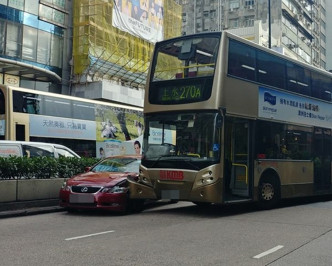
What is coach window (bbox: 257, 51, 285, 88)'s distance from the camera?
12.0 metres

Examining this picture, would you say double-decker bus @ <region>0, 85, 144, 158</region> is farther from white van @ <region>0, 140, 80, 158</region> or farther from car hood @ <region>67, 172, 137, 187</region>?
car hood @ <region>67, 172, 137, 187</region>

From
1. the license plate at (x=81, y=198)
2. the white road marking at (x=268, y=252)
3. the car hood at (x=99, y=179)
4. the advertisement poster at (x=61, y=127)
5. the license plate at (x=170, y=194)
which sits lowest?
the white road marking at (x=268, y=252)

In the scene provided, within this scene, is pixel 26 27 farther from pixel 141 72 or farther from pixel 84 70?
pixel 141 72

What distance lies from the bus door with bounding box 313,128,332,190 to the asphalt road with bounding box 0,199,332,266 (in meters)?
2.88

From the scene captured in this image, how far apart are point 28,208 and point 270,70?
24.8 ft

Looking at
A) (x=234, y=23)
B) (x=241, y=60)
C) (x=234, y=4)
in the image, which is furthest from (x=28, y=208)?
(x=234, y=4)

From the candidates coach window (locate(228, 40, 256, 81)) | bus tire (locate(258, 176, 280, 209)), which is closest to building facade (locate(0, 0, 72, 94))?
coach window (locate(228, 40, 256, 81))

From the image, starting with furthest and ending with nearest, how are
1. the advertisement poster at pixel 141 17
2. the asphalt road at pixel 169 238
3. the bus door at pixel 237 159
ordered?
the advertisement poster at pixel 141 17
the bus door at pixel 237 159
the asphalt road at pixel 169 238

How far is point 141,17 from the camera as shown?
130 ft

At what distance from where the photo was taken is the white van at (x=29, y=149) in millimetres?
12794

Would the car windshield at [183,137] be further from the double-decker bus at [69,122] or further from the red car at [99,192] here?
the double-decker bus at [69,122]

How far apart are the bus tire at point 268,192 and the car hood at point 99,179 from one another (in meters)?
3.50

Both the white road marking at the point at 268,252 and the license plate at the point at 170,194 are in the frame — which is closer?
the white road marking at the point at 268,252

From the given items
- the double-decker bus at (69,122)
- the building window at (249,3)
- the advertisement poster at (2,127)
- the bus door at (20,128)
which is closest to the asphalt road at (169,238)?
the bus door at (20,128)
